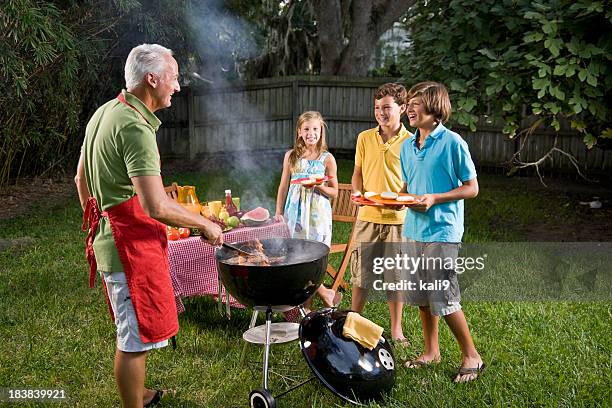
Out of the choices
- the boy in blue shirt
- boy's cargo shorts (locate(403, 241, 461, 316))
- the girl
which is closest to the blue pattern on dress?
the girl

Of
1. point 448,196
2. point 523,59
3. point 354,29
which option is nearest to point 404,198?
point 448,196

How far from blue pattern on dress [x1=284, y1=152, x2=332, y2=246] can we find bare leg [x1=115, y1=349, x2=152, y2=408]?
1.81m

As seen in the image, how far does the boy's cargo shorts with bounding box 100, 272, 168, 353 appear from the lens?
2.78 metres

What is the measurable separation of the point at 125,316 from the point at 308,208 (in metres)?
1.89

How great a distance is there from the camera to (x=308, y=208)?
14.5ft

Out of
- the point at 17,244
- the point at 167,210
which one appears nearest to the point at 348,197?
the point at 167,210

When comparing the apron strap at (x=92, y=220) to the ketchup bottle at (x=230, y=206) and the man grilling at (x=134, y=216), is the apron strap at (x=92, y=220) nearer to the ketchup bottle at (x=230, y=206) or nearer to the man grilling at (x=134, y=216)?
the man grilling at (x=134, y=216)

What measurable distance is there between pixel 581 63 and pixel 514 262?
2005 mm

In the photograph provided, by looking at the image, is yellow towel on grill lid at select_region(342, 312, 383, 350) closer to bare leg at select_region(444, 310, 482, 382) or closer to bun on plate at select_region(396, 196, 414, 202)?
bare leg at select_region(444, 310, 482, 382)

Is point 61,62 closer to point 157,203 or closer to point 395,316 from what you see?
point 395,316

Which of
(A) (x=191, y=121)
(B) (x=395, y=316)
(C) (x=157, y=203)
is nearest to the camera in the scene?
(C) (x=157, y=203)

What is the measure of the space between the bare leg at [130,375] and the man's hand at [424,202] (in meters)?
1.55

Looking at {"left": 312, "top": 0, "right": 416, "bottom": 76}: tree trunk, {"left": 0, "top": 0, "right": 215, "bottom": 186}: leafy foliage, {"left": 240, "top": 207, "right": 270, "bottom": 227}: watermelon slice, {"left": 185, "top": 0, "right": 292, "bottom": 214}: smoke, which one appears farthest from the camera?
{"left": 312, "top": 0, "right": 416, "bottom": 76}: tree trunk

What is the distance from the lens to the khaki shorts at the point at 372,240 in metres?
3.96
